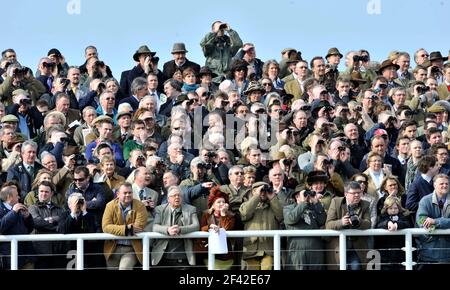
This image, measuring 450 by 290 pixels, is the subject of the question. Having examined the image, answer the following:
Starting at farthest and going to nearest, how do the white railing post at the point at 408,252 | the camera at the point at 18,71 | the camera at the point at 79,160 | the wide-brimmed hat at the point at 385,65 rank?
the wide-brimmed hat at the point at 385,65 < the camera at the point at 18,71 < the camera at the point at 79,160 < the white railing post at the point at 408,252

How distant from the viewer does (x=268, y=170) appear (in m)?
24.4

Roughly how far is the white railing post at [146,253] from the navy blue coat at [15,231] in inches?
50.1

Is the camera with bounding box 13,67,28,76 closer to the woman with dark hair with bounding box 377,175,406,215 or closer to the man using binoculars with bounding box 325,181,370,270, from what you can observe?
the woman with dark hair with bounding box 377,175,406,215

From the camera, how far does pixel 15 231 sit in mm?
23000

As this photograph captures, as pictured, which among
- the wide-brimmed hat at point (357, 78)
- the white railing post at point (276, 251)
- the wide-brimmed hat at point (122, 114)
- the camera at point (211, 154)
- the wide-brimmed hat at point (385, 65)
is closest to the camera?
the white railing post at point (276, 251)

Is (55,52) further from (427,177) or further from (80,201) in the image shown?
(427,177)

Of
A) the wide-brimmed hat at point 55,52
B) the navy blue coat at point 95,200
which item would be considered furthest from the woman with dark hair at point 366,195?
the wide-brimmed hat at point 55,52

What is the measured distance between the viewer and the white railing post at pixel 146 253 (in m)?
22.7

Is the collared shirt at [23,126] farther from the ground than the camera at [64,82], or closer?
closer

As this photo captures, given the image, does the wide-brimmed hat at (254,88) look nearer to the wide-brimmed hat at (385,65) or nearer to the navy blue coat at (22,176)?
the wide-brimmed hat at (385,65)


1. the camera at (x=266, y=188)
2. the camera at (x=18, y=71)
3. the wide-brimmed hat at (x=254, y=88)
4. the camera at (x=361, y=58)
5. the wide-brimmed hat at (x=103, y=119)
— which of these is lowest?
the camera at (x=266, y=188)

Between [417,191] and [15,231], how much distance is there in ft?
15.3
